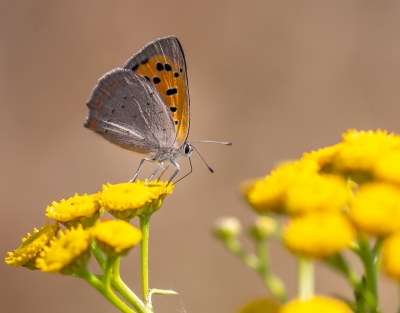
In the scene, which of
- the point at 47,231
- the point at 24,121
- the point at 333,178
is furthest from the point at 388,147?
the point at 24,121

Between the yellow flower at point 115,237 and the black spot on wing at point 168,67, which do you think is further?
the black spot on wing at point 168,67

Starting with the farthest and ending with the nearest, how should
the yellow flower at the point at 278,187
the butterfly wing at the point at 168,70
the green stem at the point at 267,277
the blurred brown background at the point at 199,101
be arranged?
the blurred brown background at the point at 199,101 → the butterfly wing at the point at 168,70 → the green stem at the point at 267,277 → the yellow flower at the point at 278,187

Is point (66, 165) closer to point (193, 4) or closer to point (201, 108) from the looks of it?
point (201, 108)

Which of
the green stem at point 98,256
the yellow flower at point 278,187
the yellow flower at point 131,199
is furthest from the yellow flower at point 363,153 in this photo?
the green stem at point 98,256

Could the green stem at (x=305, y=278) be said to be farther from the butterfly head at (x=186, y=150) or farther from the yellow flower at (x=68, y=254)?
the butterfly head at (x=186, y=150)

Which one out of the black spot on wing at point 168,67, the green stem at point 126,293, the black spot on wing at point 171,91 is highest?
the black spot on wing at point 168,67

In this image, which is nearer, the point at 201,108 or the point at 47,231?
the point at 47,231

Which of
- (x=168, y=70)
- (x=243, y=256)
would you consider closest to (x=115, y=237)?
(x=243, y=256)
